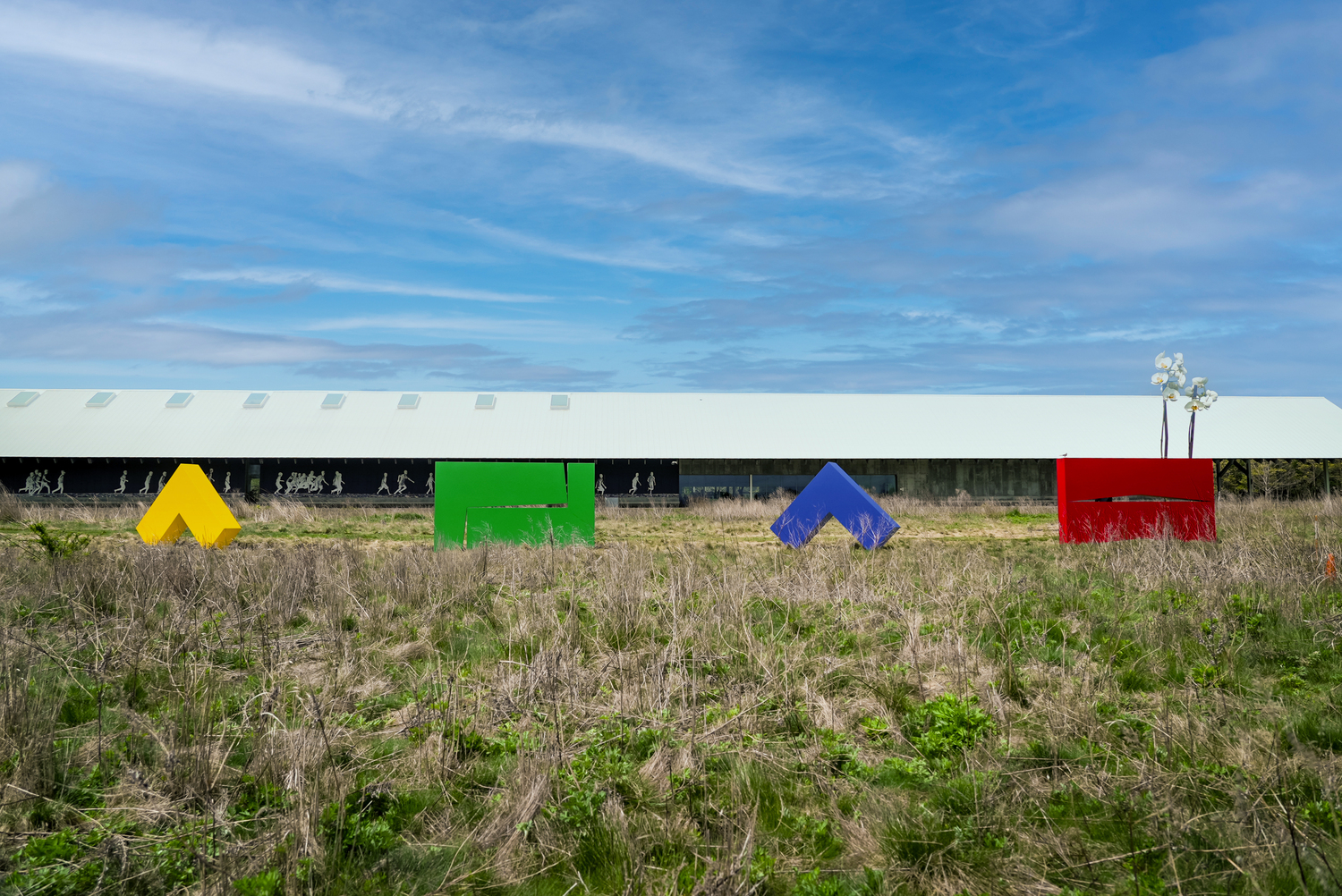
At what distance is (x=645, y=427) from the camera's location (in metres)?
38.0

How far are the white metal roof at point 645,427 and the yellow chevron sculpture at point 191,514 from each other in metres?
18.3

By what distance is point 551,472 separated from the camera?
16.7 m

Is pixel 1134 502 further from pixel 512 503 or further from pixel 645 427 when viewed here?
pixel 645 427

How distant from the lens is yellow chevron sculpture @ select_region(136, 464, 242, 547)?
1599 cm

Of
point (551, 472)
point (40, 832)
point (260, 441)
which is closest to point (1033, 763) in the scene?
point (40, 832)

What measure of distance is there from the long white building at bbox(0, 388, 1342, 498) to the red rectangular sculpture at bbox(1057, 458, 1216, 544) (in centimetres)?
1893

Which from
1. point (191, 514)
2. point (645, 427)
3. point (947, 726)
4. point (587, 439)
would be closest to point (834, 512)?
point (947, 726)

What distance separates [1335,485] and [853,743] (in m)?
43.7

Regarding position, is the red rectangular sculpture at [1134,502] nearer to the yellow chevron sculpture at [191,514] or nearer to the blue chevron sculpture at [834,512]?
the blue chevron sculpture at [834,512]

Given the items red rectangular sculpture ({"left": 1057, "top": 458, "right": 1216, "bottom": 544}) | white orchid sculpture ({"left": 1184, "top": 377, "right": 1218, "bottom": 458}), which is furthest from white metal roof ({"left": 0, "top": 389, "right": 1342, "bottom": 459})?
red rectangular sculpture ({"left": 1057, "top": 458, "right": 1216, "bottom": 544})

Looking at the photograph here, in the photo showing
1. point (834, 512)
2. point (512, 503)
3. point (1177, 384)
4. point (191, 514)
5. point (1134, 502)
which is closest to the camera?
point (191, 514)

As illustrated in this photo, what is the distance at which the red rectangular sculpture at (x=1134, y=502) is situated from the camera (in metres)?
16.7

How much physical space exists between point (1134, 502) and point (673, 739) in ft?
48.3

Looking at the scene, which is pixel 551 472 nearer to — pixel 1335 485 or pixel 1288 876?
pixel 1288 876
